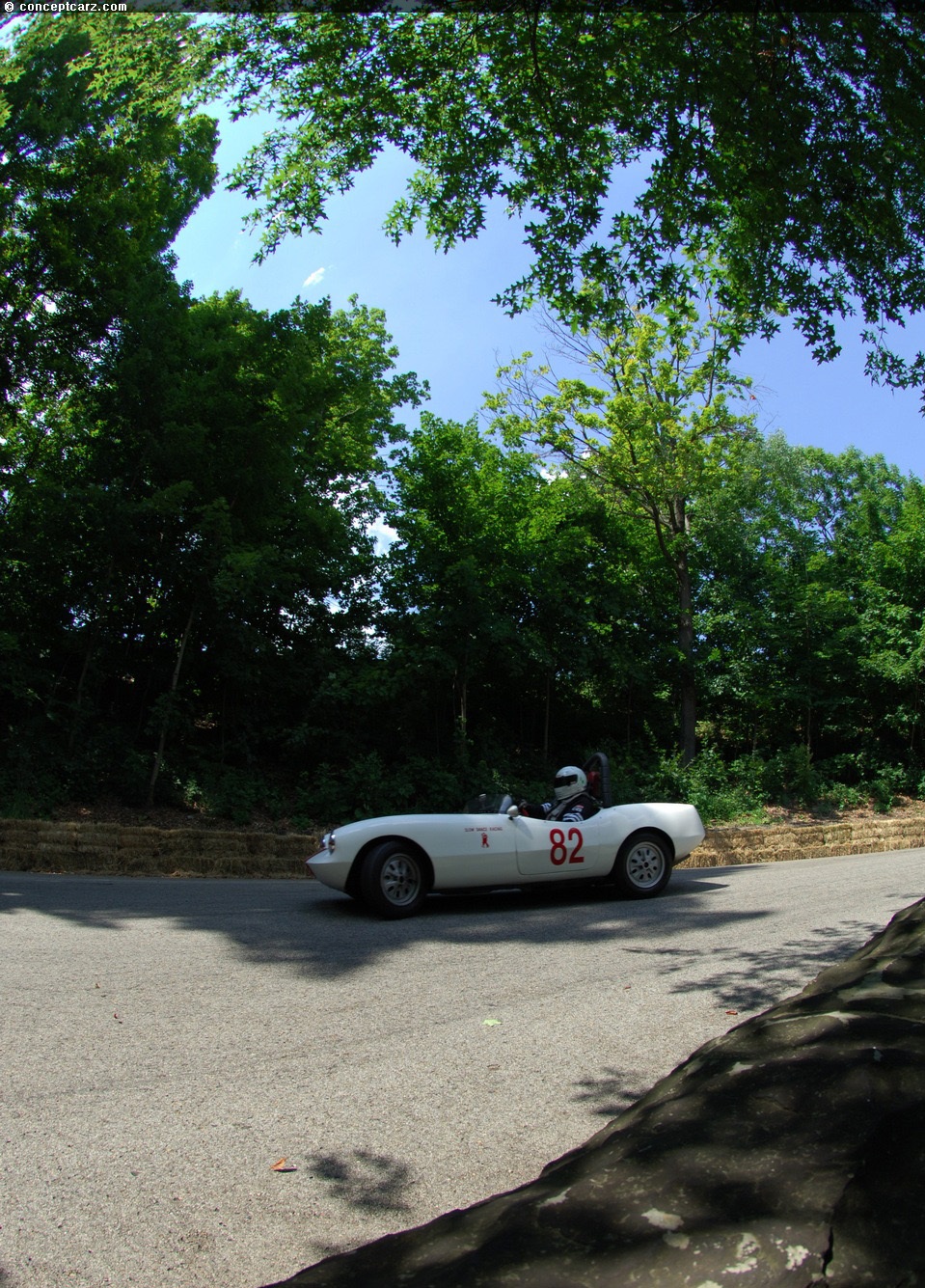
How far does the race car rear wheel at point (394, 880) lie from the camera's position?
7.63 metres

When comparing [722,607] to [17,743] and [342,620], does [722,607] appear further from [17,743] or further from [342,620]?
[17,743]

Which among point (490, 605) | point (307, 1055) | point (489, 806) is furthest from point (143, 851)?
point (490, 605)

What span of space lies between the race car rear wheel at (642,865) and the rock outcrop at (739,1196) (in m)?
7.41

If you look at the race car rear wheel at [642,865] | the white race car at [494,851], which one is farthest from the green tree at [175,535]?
the race car rear wheel at [642,865]

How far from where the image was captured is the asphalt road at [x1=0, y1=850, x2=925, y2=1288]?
2.70 metres

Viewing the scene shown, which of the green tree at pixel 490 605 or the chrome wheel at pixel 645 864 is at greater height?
the green tree at pixel 490 605

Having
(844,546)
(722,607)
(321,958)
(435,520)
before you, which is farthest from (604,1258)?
(844,546)

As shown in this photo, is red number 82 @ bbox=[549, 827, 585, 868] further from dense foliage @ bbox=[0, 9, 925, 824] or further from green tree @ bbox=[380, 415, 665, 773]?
green tree @ bbox=[380, 415, 665, 773]

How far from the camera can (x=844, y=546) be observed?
94.6 ft

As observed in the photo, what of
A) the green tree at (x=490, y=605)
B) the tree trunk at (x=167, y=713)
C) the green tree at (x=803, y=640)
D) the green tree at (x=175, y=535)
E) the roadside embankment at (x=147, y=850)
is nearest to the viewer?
the roadside embankment at (x=147, y=850)

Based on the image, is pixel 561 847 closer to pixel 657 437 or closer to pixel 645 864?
pixel 645 864

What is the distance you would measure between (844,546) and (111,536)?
23.8 meters

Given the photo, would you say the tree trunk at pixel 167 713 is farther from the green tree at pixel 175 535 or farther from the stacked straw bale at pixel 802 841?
the stacked straw bale at pixel 802 841

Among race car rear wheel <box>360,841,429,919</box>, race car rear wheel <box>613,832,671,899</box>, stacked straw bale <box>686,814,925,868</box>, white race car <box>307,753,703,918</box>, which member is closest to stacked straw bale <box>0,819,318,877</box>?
white race car <box>307,753,703,918</box>
